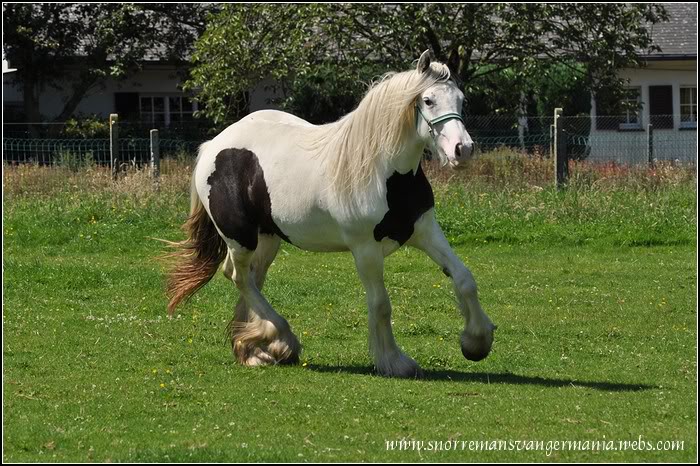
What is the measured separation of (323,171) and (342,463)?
10.6 ft

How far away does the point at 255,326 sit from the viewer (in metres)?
9.60

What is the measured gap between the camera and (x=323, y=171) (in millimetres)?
9086

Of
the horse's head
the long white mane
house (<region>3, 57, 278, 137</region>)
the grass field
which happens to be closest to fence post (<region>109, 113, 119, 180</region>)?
the grass field

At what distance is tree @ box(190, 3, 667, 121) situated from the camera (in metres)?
24.8

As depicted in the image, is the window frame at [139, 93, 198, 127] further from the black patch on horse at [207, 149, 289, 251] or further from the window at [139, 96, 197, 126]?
the black patch on horse at [207, 149, 289, 251]

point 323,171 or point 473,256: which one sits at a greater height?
point 323,171

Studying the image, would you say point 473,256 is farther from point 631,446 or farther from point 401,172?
point 631,446

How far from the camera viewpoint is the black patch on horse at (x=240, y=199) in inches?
378

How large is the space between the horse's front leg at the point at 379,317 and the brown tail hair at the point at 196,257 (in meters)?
1.82

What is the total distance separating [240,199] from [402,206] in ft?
5.31

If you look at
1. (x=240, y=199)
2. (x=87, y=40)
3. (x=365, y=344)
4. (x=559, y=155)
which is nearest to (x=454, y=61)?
(x=559, y=155)

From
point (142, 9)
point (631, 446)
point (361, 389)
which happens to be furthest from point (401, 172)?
point (142, 9)

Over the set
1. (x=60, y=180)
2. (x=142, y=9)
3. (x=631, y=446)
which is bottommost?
(x=631, y=446)

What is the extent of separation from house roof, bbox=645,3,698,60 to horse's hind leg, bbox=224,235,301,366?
28.1 meters
